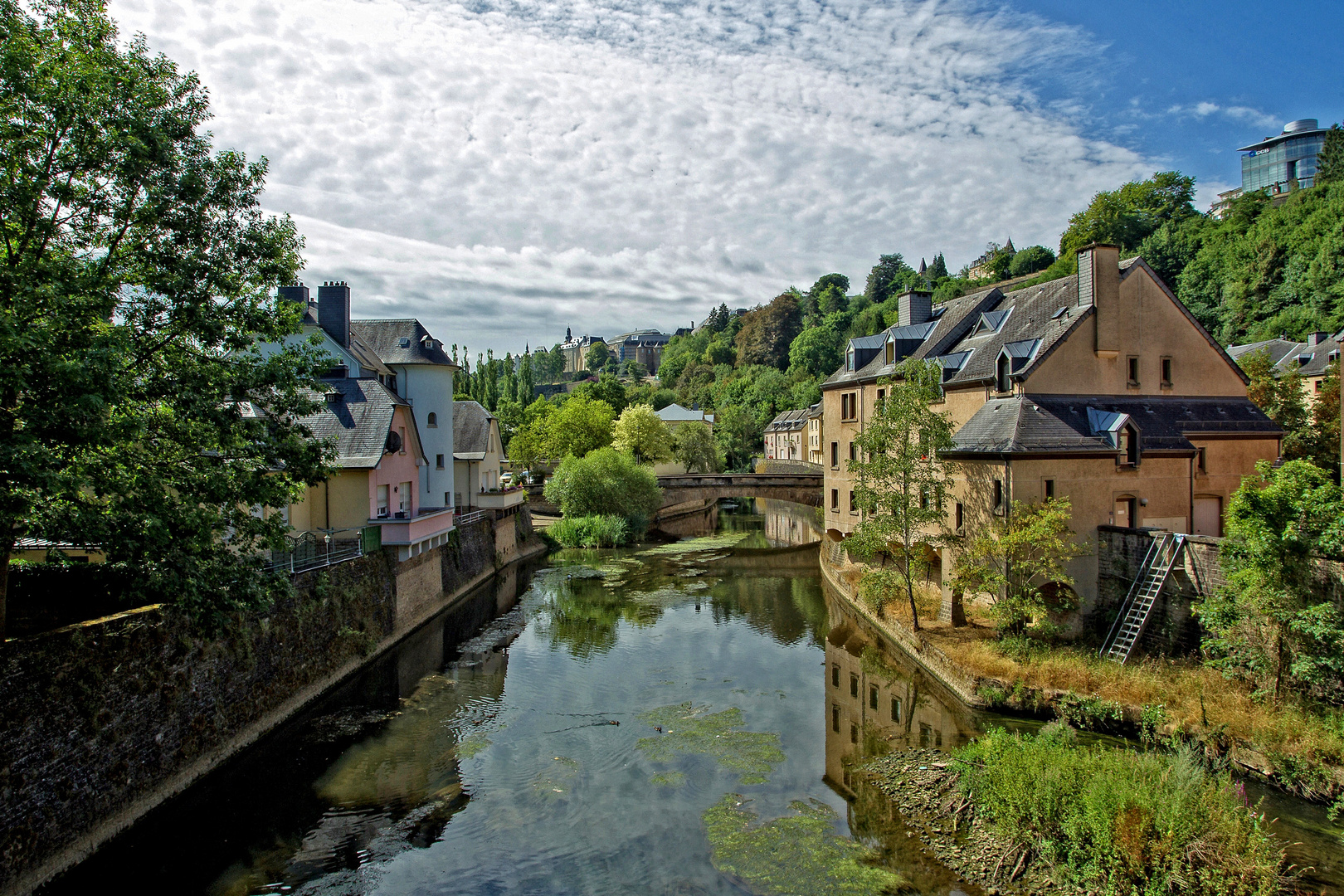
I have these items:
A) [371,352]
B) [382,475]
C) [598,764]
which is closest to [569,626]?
[382,475]

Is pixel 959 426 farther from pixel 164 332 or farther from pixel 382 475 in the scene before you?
pixel 164 332

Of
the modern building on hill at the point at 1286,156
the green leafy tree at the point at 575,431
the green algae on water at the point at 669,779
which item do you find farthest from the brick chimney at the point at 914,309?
the modern building on hill at the point at 1286,156

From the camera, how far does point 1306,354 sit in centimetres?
4766

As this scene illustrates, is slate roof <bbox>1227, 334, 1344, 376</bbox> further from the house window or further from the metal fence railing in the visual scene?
the metal fence railing

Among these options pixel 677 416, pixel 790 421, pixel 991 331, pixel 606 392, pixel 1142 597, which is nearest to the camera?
pixel 1142 597

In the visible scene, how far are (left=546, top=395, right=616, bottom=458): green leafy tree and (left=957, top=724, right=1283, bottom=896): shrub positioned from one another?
53.5 metres

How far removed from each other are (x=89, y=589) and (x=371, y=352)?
19300 mm

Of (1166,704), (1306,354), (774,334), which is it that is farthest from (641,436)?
(774,334)

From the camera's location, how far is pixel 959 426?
25484mm

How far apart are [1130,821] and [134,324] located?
648 inches

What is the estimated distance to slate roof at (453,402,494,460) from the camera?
4094cm

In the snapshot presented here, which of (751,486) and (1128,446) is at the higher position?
A: (1128,446)

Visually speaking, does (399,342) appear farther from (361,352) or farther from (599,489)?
(599,489)

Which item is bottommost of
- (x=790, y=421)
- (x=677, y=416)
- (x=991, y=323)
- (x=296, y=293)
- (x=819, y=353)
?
(x=790, y=421)
